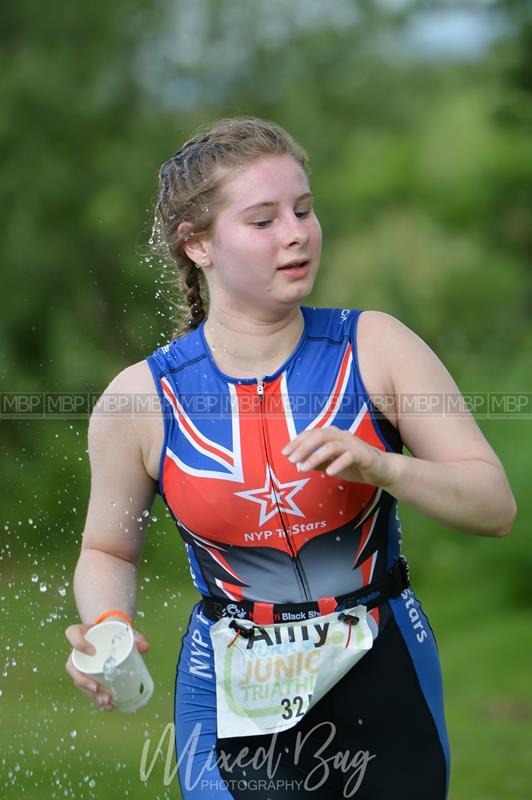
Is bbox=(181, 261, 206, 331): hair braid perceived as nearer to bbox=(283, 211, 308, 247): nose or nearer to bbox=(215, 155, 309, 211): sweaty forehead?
bbox=(215, 155, 309, 211): sweaty forehead

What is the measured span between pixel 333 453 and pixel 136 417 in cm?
56

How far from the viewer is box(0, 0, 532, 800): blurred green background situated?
5.57m

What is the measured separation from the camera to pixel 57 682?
3.43 meters

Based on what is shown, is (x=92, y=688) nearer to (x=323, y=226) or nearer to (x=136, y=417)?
(x=136, y=417)

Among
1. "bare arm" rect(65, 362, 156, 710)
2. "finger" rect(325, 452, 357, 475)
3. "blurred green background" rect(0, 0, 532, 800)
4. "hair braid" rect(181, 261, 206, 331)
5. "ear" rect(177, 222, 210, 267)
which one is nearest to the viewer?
"finger" rect(325, 452, 357, 475)

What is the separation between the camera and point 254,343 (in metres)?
2.42

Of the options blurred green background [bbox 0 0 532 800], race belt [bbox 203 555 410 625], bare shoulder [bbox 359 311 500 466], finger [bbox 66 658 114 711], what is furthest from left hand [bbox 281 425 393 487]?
blurred green background [bbox 0 0 532 800]

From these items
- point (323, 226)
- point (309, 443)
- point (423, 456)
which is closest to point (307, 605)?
point (423, 456)

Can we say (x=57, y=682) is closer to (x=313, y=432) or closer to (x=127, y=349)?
(x=313, y=432)

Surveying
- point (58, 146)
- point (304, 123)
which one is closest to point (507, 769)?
point (58, 146)

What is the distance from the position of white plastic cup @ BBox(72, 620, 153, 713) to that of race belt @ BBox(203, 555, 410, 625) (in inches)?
8.6

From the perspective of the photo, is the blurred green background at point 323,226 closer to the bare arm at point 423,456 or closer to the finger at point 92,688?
the finger at point 92,688

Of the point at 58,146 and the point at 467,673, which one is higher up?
the point at 58,146

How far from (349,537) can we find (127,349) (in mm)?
6825
